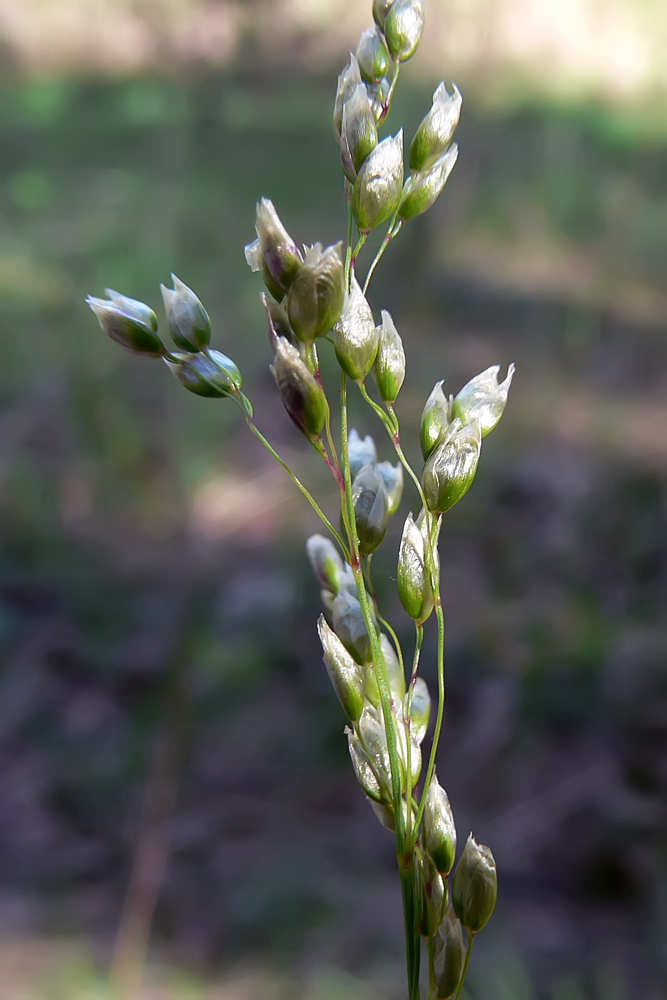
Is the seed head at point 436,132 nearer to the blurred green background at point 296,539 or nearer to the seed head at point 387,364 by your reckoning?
the seed head at point 387,364

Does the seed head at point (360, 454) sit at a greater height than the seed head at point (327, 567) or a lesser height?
greater

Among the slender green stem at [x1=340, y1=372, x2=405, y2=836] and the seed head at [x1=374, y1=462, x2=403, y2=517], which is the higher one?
the seed head at [x1=374, y1=462, x2=403, y2=517]

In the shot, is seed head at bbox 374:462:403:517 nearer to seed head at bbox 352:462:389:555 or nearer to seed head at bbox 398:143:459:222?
seed head at bbox 352:462:389:555

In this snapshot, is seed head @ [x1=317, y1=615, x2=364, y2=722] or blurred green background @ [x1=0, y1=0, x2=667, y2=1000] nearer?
seed head @ [x1=317, y1=615, x2=364, y2=722]

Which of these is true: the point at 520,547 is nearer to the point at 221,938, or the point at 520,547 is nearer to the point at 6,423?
the point at 221,938

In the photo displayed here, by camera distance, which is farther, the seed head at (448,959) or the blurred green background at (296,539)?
the blurred green background at (296,539)

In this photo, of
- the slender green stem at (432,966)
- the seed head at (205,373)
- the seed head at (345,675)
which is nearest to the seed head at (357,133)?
the seed head at (205,373)

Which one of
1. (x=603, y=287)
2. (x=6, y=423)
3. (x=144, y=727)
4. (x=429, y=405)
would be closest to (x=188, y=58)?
(x=6, y=423)

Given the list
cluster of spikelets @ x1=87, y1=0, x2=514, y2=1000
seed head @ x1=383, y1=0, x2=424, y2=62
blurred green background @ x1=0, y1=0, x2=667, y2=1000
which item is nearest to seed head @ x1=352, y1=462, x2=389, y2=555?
cluster of spikelets @ x1=87, y1=0, x2=514, y2=1000

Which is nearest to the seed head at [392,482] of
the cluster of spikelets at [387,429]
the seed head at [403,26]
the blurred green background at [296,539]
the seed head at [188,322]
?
the cluster of spikelets at [387,429]
